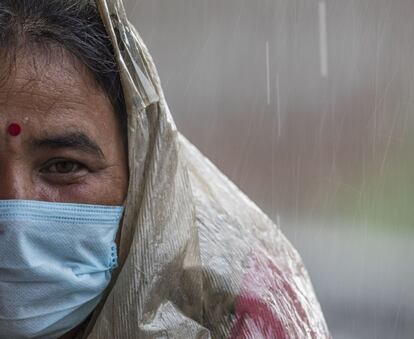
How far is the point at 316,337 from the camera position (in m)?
2.63

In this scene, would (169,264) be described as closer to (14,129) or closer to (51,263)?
(51,263)

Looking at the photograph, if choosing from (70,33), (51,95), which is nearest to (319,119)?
(70,33)

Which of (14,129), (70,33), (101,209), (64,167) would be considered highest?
(70,33)

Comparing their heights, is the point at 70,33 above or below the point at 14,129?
above

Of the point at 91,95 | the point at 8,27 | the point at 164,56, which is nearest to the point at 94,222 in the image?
the point at 91,95

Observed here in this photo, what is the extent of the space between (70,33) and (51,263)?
2.14 feet

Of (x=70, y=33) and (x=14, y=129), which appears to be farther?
(x=70, y=33)

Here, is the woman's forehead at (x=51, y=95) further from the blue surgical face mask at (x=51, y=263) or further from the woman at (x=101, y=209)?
the blue surgical face mask at (x=51, y=263)

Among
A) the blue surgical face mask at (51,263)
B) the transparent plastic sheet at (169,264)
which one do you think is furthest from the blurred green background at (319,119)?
the blue surgical face mask at (51,263)

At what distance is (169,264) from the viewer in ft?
8.26

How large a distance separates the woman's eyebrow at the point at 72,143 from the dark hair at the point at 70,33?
A: 12 centimetres

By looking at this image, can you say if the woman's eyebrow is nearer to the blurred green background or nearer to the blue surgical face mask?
the blue surgical face mask

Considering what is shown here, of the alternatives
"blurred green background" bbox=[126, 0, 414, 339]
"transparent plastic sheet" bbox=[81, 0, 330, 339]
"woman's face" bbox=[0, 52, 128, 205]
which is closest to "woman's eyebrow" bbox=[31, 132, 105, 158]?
"woman's face" bbox=[0, 52, 128, 205]

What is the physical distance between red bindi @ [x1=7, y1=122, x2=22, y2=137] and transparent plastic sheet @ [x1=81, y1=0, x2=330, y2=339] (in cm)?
32
